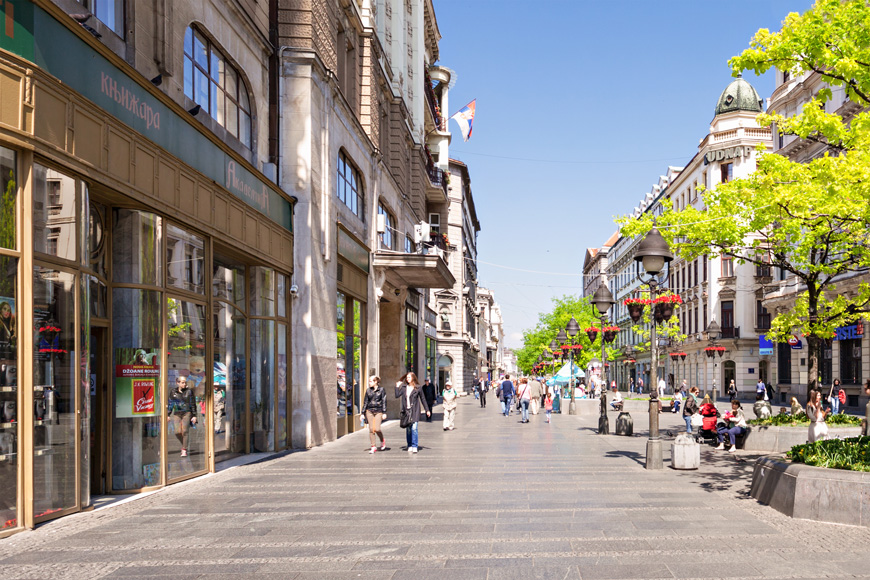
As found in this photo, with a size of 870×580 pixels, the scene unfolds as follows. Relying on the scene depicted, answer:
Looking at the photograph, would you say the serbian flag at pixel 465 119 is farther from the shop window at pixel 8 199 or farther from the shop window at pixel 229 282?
the shop window at pixel 8 199

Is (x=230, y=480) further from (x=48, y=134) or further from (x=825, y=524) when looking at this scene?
(x=825, y=524)

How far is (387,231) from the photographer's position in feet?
103

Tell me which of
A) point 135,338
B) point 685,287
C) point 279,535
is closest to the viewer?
point 279,535

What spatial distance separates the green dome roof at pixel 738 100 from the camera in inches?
2771

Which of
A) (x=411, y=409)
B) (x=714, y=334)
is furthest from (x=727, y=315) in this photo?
(x=411, y=409)

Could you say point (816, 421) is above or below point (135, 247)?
below

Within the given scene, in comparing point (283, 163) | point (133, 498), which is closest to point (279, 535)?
point (133, 498)

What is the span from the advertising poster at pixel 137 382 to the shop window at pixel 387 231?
17139mm

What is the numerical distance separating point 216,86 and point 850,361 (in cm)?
3792

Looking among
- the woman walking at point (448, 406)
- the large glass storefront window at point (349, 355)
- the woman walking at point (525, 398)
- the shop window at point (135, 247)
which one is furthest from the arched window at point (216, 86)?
the woman walking at point (525, 398)

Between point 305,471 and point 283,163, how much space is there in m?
7.65

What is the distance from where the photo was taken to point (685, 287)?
259ft

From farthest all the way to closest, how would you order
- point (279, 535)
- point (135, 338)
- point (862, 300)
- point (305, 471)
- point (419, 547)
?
1. point (862, 300)
2. point (305, 471)
3. point (135, 338)
4. point (279, 535)
5. point (419, 547)

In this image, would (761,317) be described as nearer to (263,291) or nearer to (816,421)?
(816,421)
